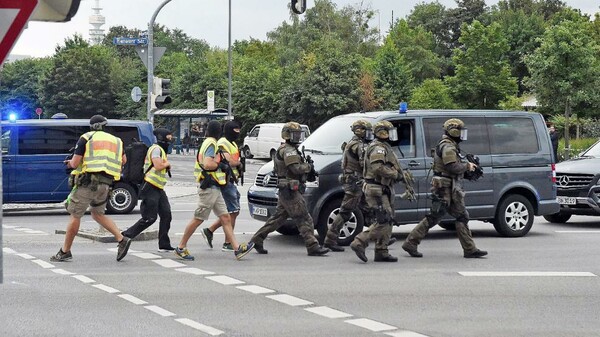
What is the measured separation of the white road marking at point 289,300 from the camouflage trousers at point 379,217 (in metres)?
2.67

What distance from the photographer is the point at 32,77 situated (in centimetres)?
10044

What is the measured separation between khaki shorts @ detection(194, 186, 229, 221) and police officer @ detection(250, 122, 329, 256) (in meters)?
0.74

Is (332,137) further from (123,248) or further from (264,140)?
(264,140)

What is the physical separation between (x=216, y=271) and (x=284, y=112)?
53.1 metres

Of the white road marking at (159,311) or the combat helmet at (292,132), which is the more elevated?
the combat helmet at (292,132)

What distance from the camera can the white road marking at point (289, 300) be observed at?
9.52 meters

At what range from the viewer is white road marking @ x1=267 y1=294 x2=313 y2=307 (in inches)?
375

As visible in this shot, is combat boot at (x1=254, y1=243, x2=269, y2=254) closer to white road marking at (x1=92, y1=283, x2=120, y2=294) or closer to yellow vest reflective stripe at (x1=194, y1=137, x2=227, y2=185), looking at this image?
yellow vest reflective stripe at (x1=194, y1=137, x2=227, y2=185)

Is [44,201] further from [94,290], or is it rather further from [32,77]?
[32,77]

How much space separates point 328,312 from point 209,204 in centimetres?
425

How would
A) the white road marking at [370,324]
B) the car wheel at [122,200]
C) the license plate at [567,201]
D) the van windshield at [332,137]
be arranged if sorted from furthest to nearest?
the car wheel at [122,200], the license plate at [567,201], the van windshield at [332,137], the white road marking at [370,324]

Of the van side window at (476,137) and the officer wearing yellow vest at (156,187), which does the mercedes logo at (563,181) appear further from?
the officer wearing yellow vest at (156,187)

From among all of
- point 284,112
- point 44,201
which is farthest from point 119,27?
point 44,201

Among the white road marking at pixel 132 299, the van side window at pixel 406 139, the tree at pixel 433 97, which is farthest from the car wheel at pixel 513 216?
the tree at pixel 433 97
